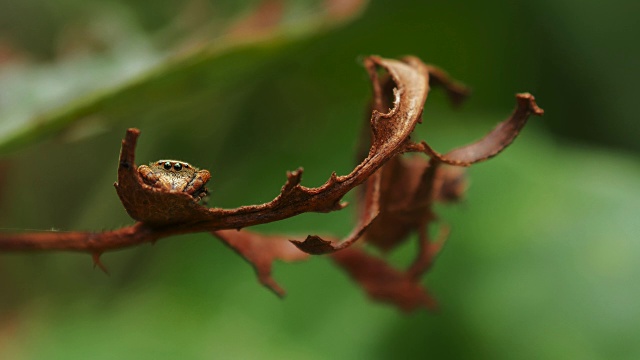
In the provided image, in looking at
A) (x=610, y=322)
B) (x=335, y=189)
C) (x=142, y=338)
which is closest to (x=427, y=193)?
(x=335, y=189)

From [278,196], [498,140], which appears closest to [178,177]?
[278,196]

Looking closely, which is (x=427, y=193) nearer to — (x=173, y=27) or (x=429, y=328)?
(x=429, y=328)

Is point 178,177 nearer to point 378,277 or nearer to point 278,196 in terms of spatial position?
point 278,196

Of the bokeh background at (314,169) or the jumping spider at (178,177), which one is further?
the bokeh background at (314,169)

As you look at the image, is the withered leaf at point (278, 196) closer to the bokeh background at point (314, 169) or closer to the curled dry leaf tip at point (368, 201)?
the curled dry leaf tip at point (368, 201)

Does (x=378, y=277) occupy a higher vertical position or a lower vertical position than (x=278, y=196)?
lower

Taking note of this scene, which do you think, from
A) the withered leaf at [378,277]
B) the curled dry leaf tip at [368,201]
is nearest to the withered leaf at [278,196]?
the curled dry leaf tip at [368,201]
